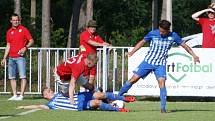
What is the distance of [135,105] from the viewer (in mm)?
17000

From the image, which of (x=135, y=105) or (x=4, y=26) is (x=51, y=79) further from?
(x=4, y=26)

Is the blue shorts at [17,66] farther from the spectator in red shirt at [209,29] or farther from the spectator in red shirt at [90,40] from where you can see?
the spectator in red shirt at [209,29]

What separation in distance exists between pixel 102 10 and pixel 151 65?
51669mm

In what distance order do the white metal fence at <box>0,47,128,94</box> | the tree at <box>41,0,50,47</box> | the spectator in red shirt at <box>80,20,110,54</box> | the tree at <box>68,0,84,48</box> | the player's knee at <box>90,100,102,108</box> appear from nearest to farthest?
the player's knee at <box>90,100,102,108</box> < the spectator in red shirt at <box>80,20,110,54</box> < the white metal fence at <box>0,47,128,94</box> < the tree at <box>41,0,50,47</box> < the tree at <box>68,0,84,48</box>

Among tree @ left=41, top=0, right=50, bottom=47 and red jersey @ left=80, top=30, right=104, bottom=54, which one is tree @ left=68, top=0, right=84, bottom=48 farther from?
red jersey @ left=80, top=30, right=104, bottom=54

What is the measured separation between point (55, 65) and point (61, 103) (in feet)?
19.4

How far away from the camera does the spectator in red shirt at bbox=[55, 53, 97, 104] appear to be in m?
14.4

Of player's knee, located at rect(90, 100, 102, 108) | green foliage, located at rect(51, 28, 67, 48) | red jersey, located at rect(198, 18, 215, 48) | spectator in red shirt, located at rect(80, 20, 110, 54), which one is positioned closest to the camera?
player's knee, located at rect(90, 100, 102, 108)

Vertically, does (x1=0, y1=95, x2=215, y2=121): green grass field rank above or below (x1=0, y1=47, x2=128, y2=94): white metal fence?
below

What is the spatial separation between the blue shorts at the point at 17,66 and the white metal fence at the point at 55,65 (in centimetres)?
188

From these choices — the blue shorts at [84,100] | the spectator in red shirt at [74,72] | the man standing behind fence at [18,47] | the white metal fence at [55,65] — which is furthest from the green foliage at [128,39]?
the blue shorts at [84,100]

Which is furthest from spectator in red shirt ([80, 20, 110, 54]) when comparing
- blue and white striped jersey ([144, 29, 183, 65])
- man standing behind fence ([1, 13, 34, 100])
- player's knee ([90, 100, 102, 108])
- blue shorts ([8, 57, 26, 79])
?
player's knee ([90, 100, 102, 108])

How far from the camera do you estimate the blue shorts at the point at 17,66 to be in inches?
725

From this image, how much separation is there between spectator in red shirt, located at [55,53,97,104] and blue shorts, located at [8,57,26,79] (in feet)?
9.75
